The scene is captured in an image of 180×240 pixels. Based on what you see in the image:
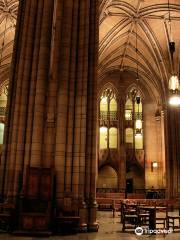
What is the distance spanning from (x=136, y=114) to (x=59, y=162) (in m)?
24.1

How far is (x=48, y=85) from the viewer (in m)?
11.3

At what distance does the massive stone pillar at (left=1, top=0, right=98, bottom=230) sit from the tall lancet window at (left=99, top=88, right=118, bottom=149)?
21.4m

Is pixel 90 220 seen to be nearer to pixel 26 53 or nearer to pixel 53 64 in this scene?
pixel 53 64

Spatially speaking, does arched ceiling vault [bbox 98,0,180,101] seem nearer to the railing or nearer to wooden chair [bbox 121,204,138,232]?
the railing

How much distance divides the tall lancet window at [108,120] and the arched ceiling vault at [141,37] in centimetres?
301

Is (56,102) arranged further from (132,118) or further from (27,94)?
(132,118)

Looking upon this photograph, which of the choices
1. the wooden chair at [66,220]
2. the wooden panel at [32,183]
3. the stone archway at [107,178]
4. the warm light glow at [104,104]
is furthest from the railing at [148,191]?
the wooden panel at [32,183]

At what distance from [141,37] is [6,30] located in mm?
11569

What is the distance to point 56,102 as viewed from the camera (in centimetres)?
1127

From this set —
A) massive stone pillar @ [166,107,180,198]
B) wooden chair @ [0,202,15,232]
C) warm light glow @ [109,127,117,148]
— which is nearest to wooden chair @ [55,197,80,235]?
wooden chair @ [0,202,15,232]

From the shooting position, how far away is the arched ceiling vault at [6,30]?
2283 cm

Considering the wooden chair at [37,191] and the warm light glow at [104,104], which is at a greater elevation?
the warm light glow at [104,104]

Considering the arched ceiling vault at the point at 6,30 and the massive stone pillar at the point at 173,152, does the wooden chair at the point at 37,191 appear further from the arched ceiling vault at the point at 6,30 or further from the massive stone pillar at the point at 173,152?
the massive stone pillar at the point at 173,152

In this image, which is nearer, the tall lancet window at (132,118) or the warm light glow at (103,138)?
the warm light glow at (103,138)
